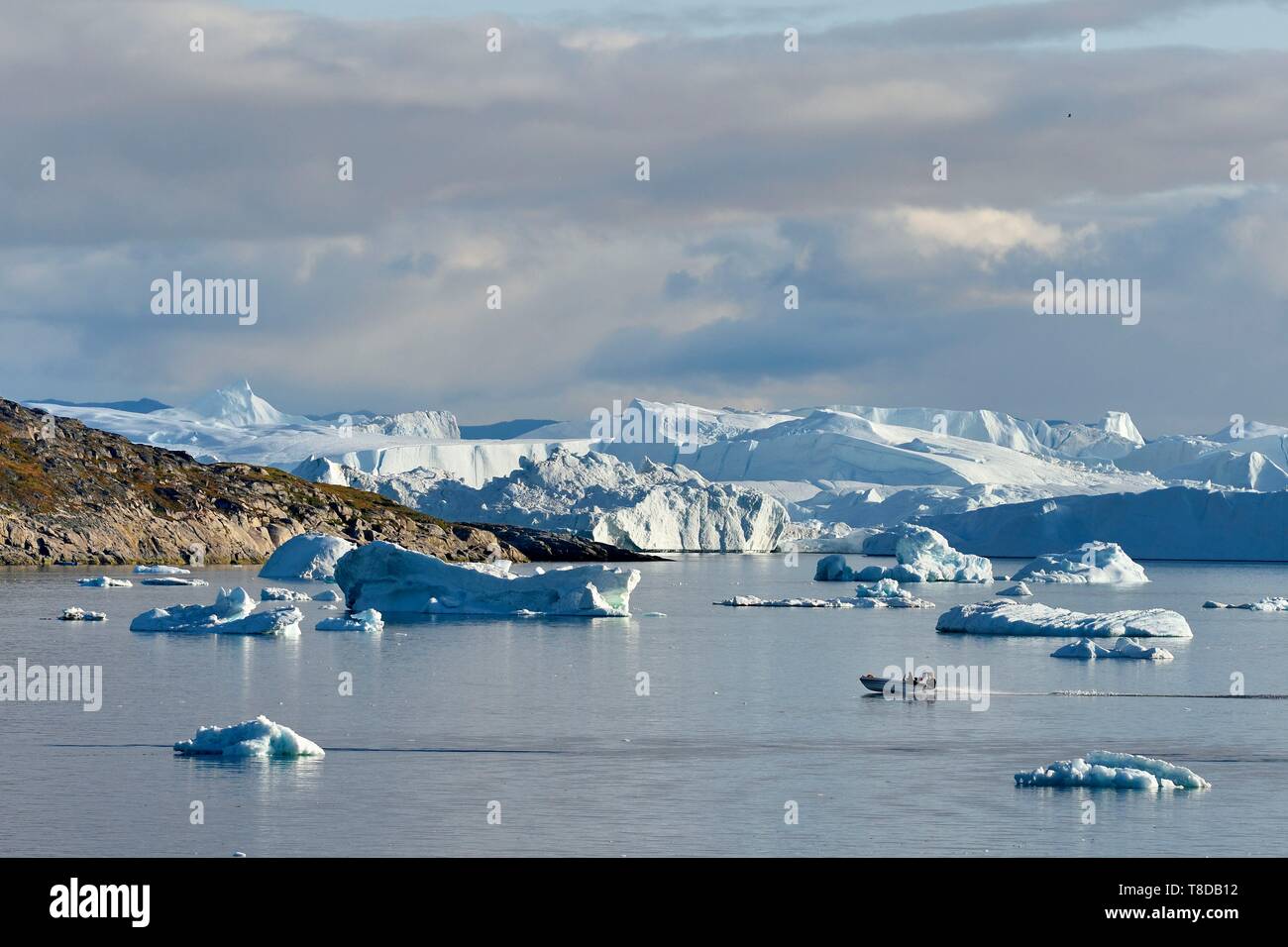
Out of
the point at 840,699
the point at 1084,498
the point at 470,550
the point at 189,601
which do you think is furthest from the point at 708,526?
the point at 840,699

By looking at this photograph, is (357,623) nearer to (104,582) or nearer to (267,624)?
Answer: (267,624)

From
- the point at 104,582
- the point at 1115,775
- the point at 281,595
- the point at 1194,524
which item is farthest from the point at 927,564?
the point at 1115,775

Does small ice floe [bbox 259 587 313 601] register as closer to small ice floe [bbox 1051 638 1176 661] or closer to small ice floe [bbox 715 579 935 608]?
small ice floe [bbox 715 579 935 608]

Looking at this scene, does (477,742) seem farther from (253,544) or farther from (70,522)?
(253,544)

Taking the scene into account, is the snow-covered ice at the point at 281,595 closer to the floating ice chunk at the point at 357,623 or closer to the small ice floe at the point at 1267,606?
the floating ice chunk at the point at 357,623
